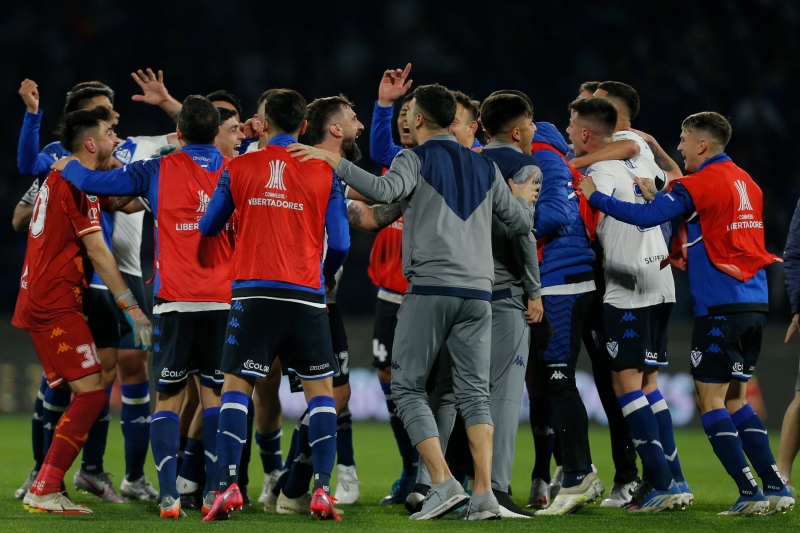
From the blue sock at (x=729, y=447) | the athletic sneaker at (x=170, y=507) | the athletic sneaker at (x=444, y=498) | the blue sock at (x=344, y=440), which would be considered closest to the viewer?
the athletic sneaker at (x=444, y=498)

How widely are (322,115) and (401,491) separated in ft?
7.61

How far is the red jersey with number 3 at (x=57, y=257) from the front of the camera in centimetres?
601

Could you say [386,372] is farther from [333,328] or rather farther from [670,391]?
[670,391]

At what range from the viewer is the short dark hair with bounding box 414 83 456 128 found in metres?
5.47

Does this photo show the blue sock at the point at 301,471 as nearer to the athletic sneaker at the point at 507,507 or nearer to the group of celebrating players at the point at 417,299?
the group of celebrating players at the point at 417,299

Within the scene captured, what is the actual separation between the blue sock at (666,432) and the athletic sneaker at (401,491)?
1.51 m

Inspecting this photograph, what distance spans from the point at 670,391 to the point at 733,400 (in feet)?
20.7

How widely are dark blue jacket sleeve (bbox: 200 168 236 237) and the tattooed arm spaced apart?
75cm

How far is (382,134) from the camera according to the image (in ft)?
22.0

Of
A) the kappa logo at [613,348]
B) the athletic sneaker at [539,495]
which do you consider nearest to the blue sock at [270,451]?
the athletic sneaker at [539,495]

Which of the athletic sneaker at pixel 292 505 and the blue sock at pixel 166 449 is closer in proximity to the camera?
the blue sock at pixel 166 449

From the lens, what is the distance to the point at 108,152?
20.5 ft

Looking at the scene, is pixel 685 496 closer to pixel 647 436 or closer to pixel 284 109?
pixel 647 436

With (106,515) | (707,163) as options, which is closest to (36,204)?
(106,515)
